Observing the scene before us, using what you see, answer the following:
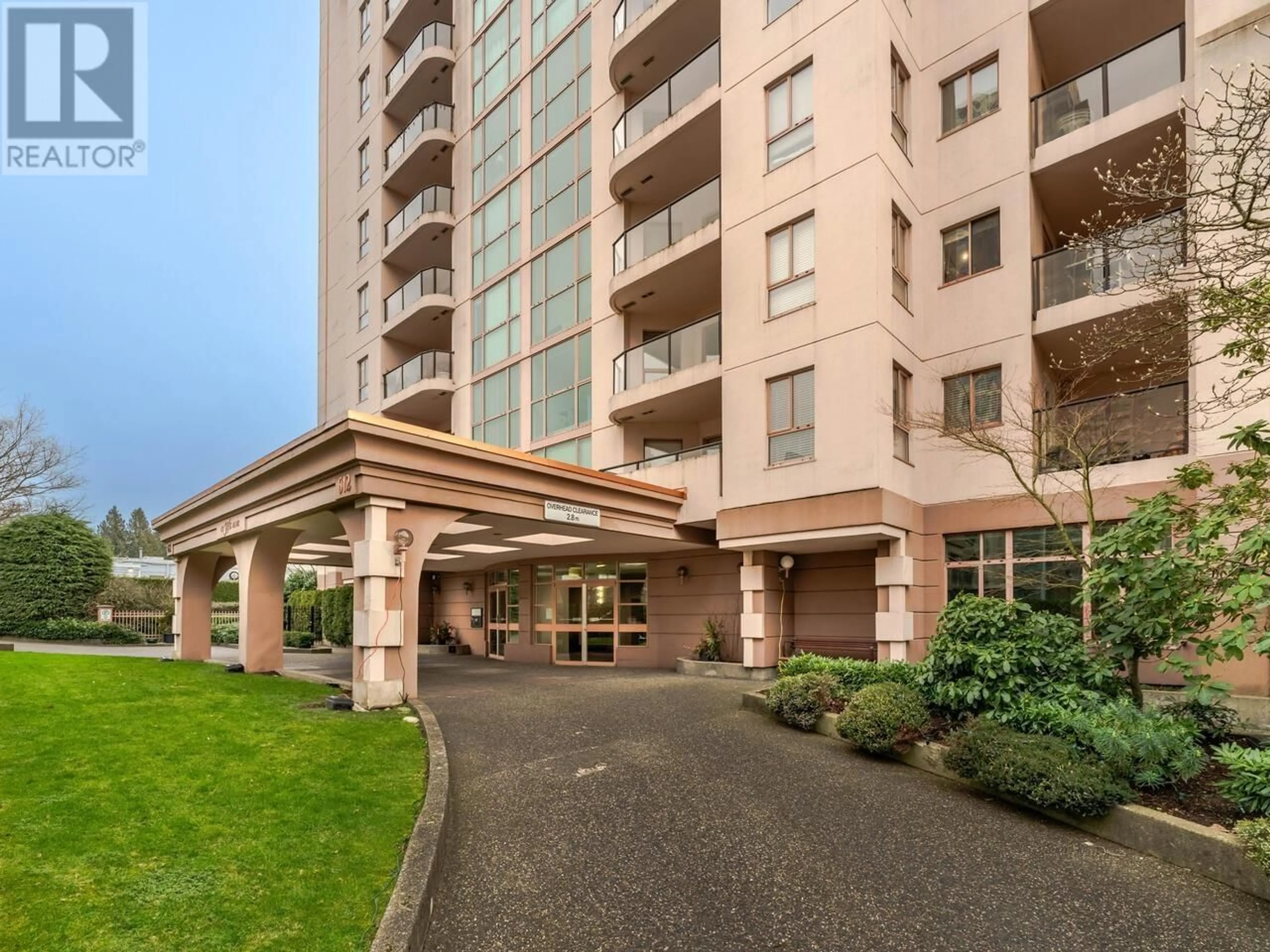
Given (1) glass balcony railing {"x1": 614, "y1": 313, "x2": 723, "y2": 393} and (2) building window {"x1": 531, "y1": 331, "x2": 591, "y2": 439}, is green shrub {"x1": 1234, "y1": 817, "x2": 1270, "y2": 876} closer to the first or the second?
(1) glass balcony railing {"x1": 614, "y1": 313, "x2": 723, "y2": 393}

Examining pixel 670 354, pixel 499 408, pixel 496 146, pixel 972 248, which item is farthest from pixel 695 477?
pixel 496 146

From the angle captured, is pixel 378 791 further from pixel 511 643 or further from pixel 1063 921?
pixel 511 643

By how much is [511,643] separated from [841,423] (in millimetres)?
12778

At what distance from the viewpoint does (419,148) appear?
25.6m

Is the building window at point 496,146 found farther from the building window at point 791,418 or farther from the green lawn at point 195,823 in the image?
the green lawn at point 195,823

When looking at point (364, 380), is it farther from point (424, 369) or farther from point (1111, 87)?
point (1111, 87)

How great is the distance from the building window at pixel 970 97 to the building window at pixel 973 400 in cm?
524

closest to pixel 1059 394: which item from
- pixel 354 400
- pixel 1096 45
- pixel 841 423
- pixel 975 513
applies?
pixel 975 513

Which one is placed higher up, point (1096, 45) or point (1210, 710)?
point (1096, 45)

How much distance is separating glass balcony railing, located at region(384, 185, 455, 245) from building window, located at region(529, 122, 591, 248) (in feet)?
16.0

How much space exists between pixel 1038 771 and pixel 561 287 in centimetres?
1733

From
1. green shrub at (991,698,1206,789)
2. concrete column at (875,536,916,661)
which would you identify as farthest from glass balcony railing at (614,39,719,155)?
green shrub at (991,698,1206,789)

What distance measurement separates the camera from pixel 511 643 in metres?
21.1

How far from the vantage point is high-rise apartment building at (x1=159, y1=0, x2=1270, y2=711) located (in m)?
12.5
